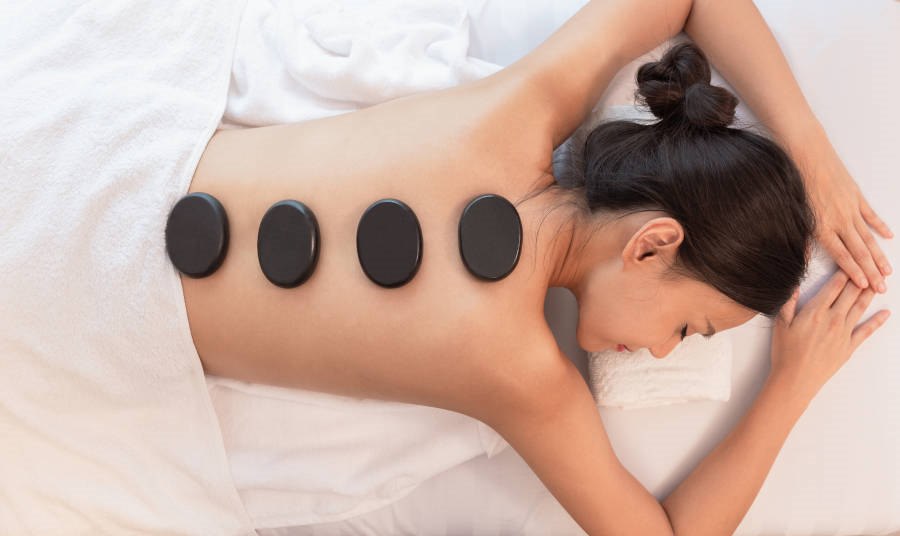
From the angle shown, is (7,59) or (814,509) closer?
(7,59)

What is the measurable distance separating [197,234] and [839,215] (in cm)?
85

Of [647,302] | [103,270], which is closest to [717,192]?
[647,302]

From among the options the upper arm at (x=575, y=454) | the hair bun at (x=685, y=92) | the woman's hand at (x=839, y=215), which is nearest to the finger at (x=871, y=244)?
the woman's hand at (x=839, y=215)

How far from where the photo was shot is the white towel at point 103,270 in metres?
0.83

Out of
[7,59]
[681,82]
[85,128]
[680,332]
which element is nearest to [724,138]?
[681,82]

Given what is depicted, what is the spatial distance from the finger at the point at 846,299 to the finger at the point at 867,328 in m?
0.04

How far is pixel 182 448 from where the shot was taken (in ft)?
3.11

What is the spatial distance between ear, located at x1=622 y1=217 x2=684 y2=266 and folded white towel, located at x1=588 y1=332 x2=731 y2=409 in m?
0.22

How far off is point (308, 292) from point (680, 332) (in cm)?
45

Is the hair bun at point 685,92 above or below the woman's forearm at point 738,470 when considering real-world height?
above

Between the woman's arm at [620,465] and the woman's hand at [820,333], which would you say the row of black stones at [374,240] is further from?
the woman's hand at [820,333]

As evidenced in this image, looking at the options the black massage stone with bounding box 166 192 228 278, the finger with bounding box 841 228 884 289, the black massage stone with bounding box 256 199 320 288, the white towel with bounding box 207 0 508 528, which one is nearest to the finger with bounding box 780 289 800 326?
the finger with bounding box 841 228 884 289

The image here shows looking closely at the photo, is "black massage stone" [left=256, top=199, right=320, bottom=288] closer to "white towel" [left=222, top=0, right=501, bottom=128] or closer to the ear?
"white towel" [left=222, top=0, right=501, bottom=128]

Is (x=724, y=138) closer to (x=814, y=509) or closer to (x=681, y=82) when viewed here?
(x=681, y=82)
